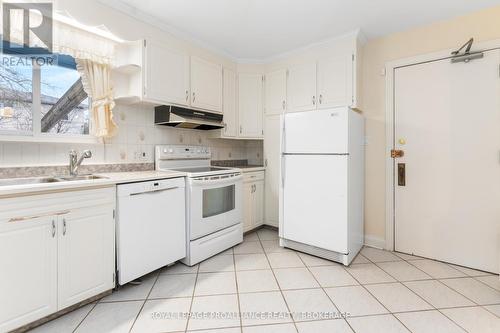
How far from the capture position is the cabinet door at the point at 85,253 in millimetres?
1545

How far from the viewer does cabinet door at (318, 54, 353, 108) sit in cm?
265

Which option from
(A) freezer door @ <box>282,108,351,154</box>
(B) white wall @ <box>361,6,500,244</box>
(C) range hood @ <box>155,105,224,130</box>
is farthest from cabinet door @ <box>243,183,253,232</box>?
(B) white wall @ <box>361,6,500,244</box>

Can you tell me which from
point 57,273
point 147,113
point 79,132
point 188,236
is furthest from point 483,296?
point 79,132

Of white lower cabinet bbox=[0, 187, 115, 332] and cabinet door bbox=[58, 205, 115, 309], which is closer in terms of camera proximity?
white lower cabinet bbox=[0, 187, 115, 332]

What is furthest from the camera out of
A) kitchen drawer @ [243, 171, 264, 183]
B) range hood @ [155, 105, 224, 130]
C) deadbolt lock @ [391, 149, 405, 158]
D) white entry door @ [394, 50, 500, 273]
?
kitchen drawer @ [243, 171, 264, 183]

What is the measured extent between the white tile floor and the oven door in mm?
380

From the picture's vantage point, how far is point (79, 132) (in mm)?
2158

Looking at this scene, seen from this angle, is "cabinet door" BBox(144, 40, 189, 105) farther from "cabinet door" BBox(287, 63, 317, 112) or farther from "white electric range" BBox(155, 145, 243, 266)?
"cabinet door" BBox(287, 63, 317, 112)

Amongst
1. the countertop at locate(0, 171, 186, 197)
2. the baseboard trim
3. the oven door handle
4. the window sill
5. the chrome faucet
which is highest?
the window sill

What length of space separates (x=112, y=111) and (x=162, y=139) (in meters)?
0.60

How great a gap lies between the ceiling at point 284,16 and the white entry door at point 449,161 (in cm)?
50

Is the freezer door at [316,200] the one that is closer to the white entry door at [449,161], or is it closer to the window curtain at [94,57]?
the white entry door at [449,161]

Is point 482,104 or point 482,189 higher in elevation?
point 482,104

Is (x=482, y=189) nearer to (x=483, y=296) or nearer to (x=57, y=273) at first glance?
(x=483, y=296)
